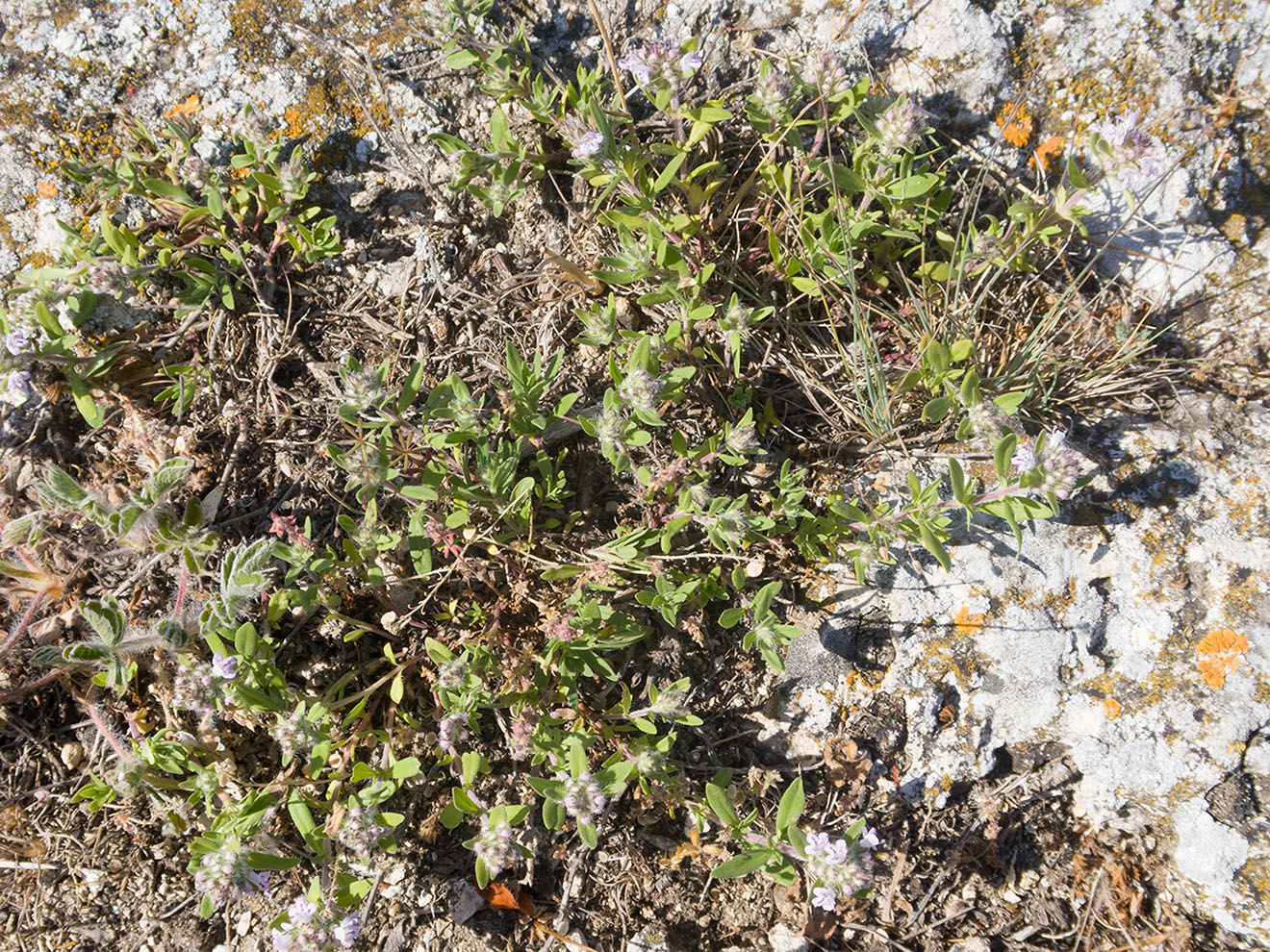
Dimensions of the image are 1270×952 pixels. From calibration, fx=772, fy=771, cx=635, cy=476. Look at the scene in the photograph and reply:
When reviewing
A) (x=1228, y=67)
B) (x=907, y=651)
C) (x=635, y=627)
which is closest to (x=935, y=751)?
(x=907, y=651)

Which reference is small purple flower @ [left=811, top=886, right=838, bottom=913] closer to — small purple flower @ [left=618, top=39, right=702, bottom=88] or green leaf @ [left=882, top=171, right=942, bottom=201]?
green leaf @ [left=882, top=171, right=942, bottom=201]

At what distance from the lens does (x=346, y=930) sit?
259cm

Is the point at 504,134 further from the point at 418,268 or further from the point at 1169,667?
the point at 1169,667

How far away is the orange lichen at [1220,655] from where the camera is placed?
2.90m

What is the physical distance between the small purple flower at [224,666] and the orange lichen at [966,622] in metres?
2.70

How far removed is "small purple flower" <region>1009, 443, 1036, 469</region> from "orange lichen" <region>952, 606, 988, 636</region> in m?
0.67

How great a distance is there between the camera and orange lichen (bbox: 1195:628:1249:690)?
290 centimetres

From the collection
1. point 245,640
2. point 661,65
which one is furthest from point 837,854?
point 661,65

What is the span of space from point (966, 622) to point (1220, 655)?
0.92m

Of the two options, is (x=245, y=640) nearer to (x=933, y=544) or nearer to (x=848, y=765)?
(x=848, y=765)

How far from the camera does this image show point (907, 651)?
10.1 ft

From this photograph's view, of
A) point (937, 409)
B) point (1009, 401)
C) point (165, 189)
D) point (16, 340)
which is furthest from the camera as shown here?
point (165, 189)

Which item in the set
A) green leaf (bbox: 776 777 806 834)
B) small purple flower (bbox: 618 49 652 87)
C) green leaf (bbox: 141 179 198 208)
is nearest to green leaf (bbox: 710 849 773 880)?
green leaf (bbox: 776 777 806 834)

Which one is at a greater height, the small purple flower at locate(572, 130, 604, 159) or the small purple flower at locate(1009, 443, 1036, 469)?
the small purple flower at locate(572, 130, 604, 159)
